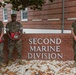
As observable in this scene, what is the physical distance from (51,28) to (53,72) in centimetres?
744

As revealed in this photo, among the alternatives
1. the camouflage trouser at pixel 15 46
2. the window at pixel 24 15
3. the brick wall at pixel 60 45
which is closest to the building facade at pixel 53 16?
the window at pixel 24 15

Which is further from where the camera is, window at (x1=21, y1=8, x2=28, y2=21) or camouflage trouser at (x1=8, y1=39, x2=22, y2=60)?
window at (x1=21, y1=8, x2=28, y2=21)

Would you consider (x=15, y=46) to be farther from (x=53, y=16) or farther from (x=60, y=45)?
(x=53, y=16)

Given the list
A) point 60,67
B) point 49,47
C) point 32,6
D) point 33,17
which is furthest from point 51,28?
point 60,67

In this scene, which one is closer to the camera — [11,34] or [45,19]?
[11,34]

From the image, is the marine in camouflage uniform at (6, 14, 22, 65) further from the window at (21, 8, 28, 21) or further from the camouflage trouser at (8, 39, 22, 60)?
the window at (21, 8, 28, 21)

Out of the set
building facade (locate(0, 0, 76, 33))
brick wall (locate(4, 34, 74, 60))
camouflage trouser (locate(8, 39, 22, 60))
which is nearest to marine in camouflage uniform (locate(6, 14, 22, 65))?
camouflage trouser (locate(8, 39, 22, 60))

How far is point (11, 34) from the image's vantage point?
9.73 metres

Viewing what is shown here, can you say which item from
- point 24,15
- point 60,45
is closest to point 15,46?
point 60,45

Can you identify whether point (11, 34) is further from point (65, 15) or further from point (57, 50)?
point (65, 15)

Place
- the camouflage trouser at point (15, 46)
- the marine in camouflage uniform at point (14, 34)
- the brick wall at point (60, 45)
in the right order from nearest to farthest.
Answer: the marine in camouflage uniform at point (14, 34), the camouflage trouser at point (15, 46), the brick wall at point (60, 45)

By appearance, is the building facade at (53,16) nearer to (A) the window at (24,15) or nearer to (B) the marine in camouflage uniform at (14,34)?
(A) the window at (24,15)

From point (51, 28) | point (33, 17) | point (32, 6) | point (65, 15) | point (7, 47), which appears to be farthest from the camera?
point (33, 17)

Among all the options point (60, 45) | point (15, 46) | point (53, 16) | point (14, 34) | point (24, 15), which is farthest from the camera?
point (24, 15)
